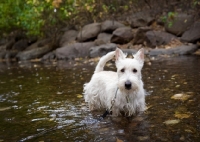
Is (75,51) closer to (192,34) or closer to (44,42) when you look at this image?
(44,42)

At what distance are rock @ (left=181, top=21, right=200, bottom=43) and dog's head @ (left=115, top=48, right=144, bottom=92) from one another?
12.9 meters

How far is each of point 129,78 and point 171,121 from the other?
0.92 metres

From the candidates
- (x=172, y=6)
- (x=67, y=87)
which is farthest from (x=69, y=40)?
(x=67, y=87)

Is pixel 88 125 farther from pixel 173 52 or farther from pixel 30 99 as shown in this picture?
pixel 173 52

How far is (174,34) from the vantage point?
18.7 meters

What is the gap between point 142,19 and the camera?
68.8 feet

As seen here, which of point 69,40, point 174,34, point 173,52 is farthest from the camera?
point 69,40

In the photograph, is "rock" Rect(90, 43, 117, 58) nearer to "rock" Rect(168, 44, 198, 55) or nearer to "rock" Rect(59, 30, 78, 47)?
"rock" Rect(168, 44, 198, 55)

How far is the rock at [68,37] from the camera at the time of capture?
2409 cm

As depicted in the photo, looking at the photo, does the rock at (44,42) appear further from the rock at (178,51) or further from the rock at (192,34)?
the rock at (192,34)

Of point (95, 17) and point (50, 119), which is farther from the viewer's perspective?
point (95, 17)

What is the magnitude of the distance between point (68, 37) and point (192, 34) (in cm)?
1117

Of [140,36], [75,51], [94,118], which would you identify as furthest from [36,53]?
[94,118]

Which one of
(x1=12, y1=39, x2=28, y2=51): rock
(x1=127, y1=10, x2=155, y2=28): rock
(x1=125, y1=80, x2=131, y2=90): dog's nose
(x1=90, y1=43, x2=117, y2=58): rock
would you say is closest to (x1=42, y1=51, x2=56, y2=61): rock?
(x1=90, y1=43, x2=117, y2=58): rock
